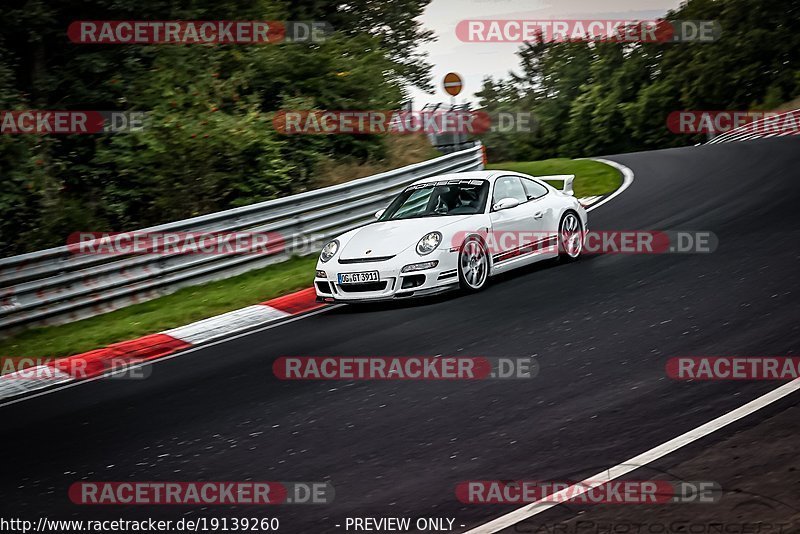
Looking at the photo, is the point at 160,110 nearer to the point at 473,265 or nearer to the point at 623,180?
the point at 473,265

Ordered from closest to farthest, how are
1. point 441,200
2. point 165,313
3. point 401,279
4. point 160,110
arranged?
point 401,279
point 441,200
point 165,313
point 160,110

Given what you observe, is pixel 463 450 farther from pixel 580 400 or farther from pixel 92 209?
pixel 92 209

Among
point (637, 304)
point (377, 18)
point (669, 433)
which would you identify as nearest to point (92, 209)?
point (637, 304)

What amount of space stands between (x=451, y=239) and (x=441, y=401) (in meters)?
3.69

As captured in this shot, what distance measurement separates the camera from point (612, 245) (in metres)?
12.4

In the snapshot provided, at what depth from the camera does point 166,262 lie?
1326 centimetres

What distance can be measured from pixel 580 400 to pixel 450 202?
513 cm
